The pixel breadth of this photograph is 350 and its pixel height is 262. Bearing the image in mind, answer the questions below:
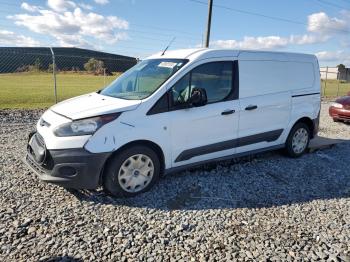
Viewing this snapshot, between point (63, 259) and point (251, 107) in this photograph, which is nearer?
point (63, 259)

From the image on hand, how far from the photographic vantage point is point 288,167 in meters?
6.03

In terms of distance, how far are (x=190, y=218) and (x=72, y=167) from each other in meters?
1.53

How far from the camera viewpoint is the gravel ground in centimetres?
331

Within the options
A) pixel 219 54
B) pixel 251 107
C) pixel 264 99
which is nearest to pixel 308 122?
pixel 264 99

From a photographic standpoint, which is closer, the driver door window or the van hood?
the van hood

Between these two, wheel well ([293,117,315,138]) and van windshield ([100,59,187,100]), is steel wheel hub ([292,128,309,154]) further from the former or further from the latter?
van windshield ([100,59,187,100])

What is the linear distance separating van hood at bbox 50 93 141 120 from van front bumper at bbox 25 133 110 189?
0.47m

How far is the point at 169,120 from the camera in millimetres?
4590

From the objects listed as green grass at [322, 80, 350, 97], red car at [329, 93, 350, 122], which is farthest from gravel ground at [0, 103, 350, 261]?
green grass at [322, 80, 350, 97]

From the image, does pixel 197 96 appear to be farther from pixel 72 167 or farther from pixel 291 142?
pixel 291 142

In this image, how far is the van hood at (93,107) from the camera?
167 inches

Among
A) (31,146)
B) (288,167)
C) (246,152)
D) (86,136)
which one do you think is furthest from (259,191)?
(31,146)

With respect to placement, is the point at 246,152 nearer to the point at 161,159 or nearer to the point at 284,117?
the point at 284,117

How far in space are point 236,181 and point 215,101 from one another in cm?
126
